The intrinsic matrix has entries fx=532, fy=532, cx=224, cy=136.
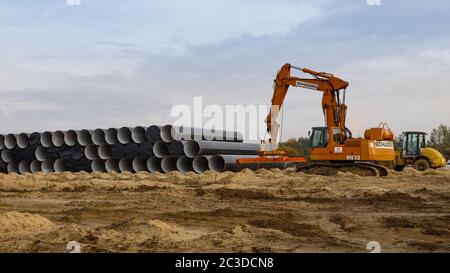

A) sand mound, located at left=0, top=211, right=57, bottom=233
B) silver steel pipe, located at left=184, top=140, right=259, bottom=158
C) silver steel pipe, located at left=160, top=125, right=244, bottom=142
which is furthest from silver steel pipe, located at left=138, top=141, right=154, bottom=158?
sand mound, located at left=0, top=211, right=57, bottom=233

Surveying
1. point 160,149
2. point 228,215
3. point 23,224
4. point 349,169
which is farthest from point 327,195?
point 160,149

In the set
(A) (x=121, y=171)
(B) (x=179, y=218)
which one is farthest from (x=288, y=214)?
(A) (x=121, y=171)

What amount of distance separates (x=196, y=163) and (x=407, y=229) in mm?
15721

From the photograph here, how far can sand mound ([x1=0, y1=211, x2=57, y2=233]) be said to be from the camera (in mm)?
9836

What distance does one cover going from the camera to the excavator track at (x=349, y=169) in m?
21.9

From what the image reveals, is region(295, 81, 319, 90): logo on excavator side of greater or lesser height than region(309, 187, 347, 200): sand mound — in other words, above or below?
above

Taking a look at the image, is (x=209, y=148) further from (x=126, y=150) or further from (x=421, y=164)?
(x=421, y=164)

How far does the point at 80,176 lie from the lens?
24.4 m

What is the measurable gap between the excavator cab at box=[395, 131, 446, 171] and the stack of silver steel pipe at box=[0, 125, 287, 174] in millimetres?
6581

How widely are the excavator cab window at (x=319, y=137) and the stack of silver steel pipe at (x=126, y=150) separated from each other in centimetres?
393

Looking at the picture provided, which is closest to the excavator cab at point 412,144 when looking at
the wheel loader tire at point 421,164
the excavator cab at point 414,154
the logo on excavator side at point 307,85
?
the excavator cab at point 414,154

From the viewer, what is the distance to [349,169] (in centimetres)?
2214

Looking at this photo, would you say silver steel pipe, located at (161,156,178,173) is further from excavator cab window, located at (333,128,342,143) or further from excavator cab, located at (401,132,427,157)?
excavator cab, located at (401,132,427,157)
